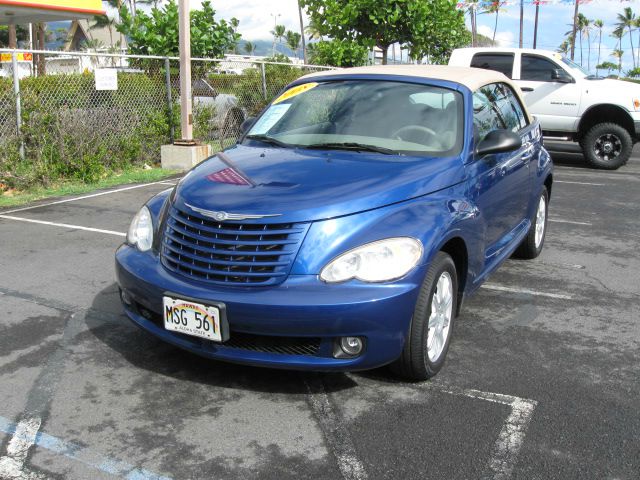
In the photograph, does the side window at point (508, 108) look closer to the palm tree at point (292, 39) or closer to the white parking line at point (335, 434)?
the white parking line at point (335, 434)

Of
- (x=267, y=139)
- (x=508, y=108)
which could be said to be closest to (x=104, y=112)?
(x=267, y=139)

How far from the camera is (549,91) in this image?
12484 mm

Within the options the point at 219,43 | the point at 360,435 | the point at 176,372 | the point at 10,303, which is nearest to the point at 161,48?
the point at 219,43

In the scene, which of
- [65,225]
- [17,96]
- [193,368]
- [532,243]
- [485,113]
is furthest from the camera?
[17,96]

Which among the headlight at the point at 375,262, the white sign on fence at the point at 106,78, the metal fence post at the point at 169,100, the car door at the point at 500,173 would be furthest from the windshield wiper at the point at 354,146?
the metal fence post at the point at 169,100

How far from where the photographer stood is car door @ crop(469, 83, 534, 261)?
14.4 feet

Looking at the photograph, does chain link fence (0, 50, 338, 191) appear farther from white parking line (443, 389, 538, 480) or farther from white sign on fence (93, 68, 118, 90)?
white parking line (443, 389, 538, 480)

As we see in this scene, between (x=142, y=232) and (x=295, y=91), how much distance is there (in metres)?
1.74

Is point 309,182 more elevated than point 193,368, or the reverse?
point 309,182

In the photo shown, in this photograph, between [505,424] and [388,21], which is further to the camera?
[388,21]

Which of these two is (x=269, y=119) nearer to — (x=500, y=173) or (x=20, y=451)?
(x=500, y=173)

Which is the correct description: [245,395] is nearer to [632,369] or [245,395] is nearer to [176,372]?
[176,372]

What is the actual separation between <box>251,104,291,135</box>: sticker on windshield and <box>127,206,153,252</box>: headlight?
1.13 meters

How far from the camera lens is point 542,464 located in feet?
9.62
